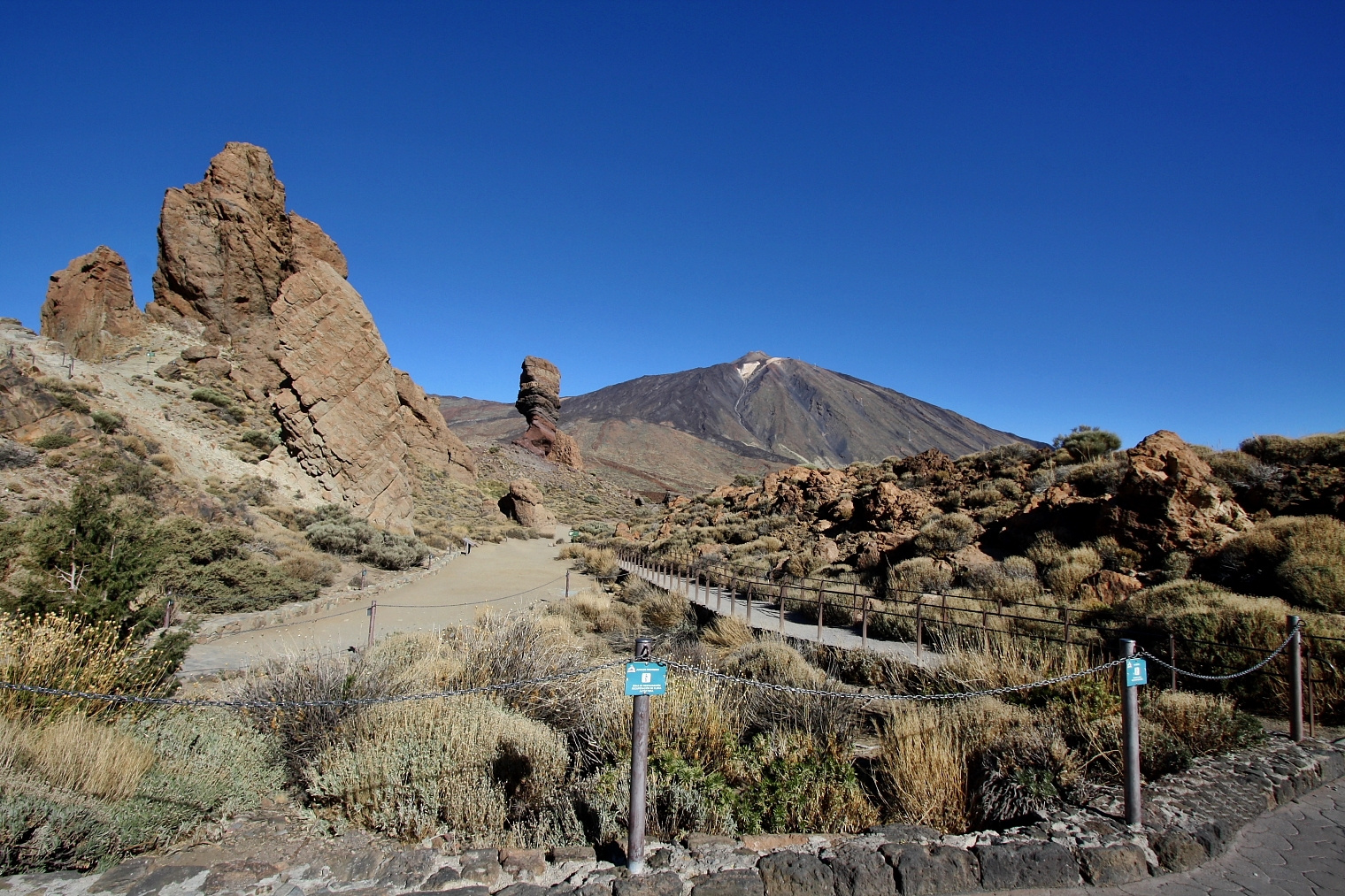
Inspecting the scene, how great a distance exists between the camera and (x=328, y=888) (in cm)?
331

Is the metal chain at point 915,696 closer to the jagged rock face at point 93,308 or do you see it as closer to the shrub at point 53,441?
the shrub at point 53,441

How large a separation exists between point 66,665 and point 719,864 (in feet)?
15.3

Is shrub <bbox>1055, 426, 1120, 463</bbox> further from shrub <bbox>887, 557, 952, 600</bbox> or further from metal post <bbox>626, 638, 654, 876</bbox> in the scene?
metal post <bbox>626, 638, 654, 876</bbox>

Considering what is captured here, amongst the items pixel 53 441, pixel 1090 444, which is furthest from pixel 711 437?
pixel 53 441

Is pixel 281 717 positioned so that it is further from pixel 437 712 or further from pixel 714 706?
pixel 714 706

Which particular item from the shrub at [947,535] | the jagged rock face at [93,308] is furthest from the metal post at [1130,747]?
the jagged rock face at [93,308]

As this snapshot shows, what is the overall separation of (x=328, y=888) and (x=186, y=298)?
37206 millimetres

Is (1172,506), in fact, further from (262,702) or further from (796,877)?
(262,702)

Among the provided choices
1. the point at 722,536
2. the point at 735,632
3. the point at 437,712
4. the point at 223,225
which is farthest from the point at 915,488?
the point at 223,225

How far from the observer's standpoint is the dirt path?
933cm

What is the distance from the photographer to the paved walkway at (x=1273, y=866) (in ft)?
11.1

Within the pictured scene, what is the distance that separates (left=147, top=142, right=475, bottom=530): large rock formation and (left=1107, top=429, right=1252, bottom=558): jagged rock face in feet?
76.6

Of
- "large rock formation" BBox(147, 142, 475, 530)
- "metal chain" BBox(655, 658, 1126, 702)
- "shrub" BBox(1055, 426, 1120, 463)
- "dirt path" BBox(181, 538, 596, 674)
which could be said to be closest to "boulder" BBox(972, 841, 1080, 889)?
"metal chain" BBox(655, 658, 1126, 702)

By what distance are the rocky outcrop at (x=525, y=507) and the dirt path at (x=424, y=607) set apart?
30.6 ft
